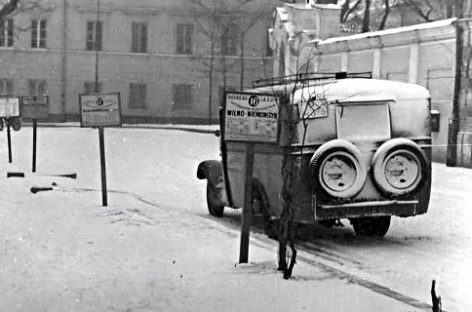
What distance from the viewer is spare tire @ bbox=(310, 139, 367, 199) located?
11.2m

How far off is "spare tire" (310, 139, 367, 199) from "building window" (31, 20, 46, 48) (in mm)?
48285

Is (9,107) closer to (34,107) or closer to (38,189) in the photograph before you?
(34,107)

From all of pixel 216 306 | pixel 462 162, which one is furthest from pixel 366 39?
pixel 216 306

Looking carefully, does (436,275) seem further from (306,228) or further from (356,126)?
(306,228)

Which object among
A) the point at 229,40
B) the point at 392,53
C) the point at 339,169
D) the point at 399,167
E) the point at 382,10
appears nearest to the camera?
the point at 339,169

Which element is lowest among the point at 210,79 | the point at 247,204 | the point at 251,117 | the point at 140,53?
the point at 247,204

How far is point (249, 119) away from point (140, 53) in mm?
49441

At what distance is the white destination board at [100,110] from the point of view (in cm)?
1468

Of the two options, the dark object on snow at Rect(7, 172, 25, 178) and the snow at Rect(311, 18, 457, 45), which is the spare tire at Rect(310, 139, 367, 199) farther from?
the snow at Rect(311, 18, 457, 45)

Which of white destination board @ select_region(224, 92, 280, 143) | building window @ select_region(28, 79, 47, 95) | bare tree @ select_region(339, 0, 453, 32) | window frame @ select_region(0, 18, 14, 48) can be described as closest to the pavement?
white destination board @ select_region(224, 92, 280, 143)

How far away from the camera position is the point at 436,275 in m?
9.62

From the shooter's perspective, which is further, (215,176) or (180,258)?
(215,176)

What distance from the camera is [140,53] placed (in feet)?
191

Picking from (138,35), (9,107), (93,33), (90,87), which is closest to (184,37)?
(138,35)
